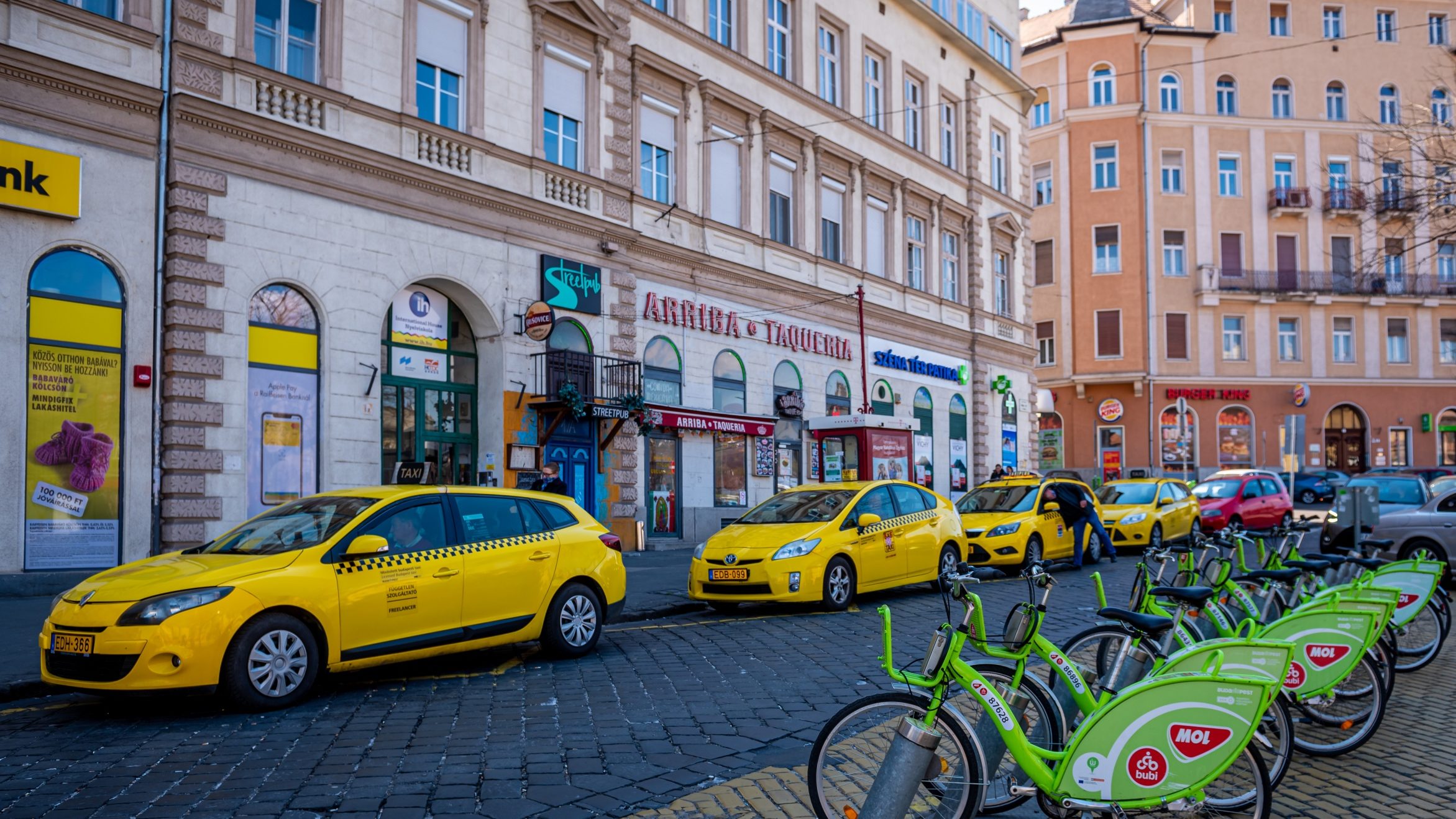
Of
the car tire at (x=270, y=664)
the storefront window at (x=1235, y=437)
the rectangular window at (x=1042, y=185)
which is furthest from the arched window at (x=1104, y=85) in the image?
the car tire at (x=270, y=664)

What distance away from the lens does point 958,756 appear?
14.6 feet

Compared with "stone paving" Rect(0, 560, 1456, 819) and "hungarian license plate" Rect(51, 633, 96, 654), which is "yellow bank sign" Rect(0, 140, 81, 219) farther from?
"hungarian license plate" Rect(51, 633, 96, 654)

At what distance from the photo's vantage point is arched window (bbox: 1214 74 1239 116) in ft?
167

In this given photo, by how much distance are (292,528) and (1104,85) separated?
49.1 meters

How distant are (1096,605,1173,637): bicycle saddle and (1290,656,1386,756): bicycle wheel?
1.68 m

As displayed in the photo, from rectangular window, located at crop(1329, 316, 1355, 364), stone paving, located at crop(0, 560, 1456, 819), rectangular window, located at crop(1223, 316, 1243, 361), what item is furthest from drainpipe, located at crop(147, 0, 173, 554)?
rectangular window, located at crop(1329, 316, 1355, 364)

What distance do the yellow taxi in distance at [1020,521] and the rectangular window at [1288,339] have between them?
1418 inches

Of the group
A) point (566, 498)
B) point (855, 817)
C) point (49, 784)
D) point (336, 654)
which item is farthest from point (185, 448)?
point (855, 817)

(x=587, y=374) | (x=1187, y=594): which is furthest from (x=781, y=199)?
(x=1187, y=594)

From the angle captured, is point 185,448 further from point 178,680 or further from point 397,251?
point 178,680

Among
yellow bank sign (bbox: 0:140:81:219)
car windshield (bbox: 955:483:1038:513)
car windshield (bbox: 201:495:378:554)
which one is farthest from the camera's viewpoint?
car windshield (bbox: 955:483:1038:513)

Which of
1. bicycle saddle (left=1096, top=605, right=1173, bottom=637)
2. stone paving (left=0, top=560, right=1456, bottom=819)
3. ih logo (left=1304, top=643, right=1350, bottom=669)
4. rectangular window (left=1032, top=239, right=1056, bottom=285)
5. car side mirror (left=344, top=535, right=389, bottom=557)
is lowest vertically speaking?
stone paving (left=0, top=560, right=1456, bottom=819)

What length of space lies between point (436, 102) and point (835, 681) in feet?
44.2

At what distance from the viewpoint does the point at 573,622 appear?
31.9 ft
